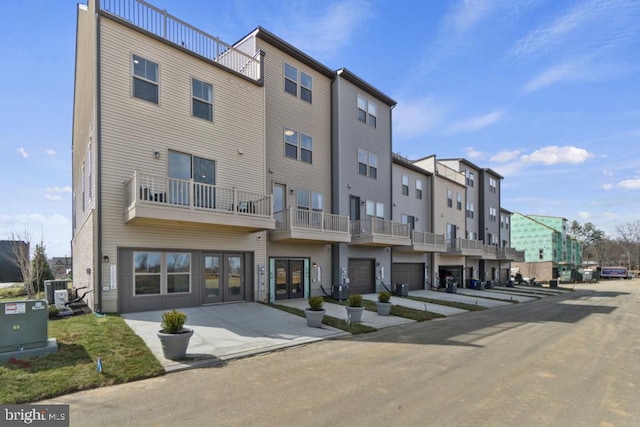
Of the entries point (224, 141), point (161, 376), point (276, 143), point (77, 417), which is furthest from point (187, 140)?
point (77, 417)

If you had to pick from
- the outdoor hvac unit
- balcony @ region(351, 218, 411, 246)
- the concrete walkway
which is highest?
balcony @ region(351, 218, 411, 246)

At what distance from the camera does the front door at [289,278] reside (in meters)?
15.9

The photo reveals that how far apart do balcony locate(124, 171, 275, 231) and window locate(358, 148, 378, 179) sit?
8.23 meters

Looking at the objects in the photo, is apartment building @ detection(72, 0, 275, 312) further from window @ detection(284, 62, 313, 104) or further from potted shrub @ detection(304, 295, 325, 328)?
potted shrub @ detection(304, 295, 325, 328)

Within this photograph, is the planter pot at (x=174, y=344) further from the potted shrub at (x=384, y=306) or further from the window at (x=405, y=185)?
the window at (x=405, y=185)

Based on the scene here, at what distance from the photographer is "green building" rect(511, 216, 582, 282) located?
5038cm

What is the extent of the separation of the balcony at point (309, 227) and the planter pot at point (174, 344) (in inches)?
317

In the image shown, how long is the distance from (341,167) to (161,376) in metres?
14.4

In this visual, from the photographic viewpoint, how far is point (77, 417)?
15.3 feet

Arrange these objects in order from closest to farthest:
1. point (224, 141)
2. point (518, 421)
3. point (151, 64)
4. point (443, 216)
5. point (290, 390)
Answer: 1. point (518, 421)
2. point (290, 390)
3. point (151, 64)
4. point (224, 141)
5. point (443, 216)

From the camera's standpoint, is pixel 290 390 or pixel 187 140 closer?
pixel 290 390

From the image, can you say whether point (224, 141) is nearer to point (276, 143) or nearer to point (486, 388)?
point (276, 143)

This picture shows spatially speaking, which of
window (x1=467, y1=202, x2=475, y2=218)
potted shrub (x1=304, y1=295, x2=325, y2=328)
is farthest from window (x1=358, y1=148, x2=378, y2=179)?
window (x1=467, y1=202, x2=475, y2=218)

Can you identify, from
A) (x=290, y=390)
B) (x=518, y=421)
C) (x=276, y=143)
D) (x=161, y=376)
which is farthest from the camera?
(x=276, y=143)
